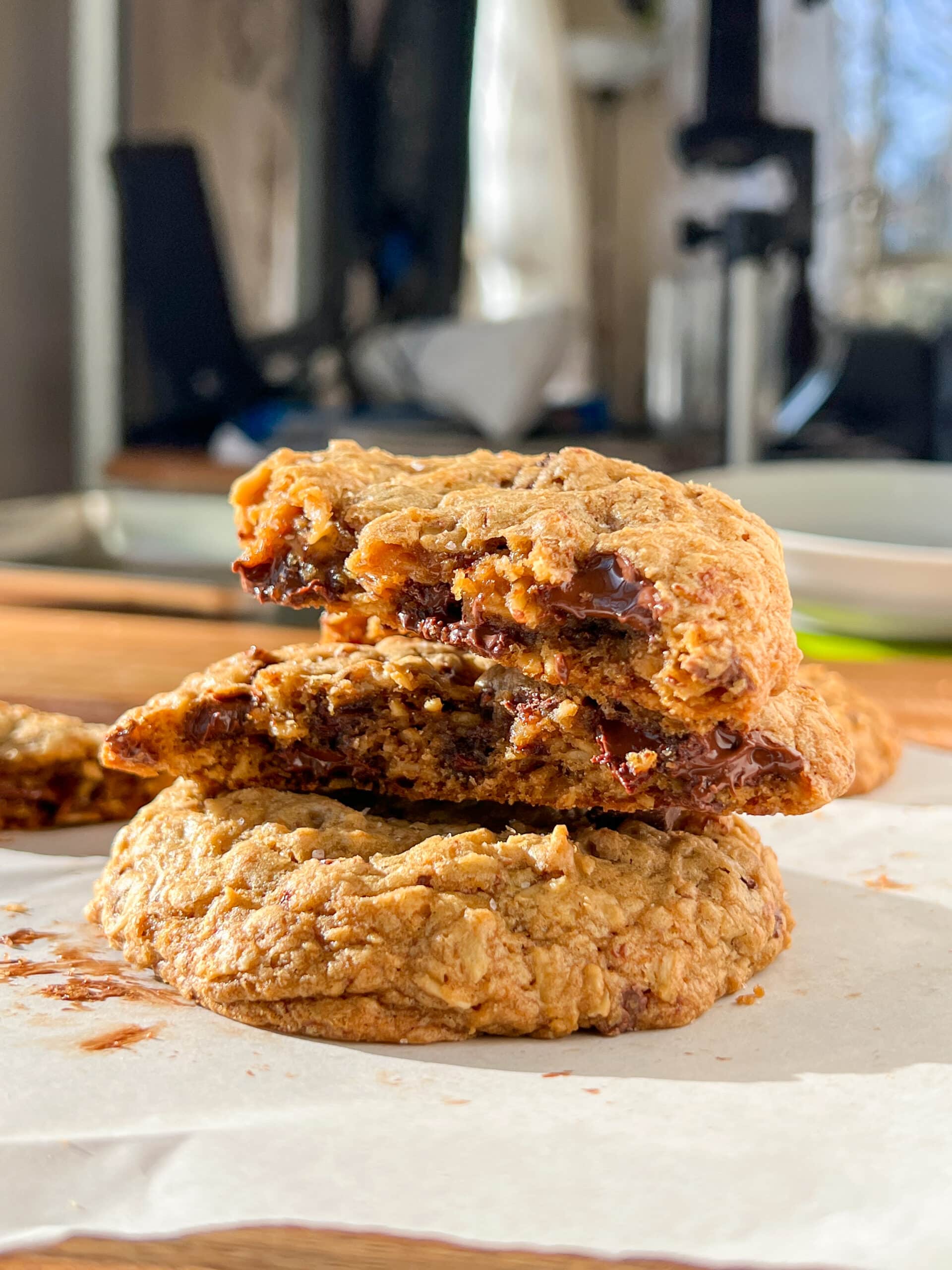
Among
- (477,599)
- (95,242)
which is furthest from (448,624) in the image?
(95,242)

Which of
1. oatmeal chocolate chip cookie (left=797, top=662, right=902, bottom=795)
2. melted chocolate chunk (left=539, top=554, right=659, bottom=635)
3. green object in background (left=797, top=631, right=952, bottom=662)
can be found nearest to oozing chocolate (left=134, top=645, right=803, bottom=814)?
melted chocolate chunk (left=539, top=554, right=659, bottom=635)

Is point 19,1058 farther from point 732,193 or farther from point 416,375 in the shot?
point 732,193

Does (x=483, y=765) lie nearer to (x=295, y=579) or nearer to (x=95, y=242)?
(x=295, y=579)

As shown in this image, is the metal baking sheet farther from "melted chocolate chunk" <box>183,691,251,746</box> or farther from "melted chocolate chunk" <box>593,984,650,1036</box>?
"melted chocolate chunk" <box>593,984,650,1036</box>

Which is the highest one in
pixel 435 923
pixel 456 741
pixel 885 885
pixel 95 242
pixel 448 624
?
pixel 95 242

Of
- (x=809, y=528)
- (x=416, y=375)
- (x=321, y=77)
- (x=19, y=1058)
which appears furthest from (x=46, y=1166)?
(x=321, y=77)

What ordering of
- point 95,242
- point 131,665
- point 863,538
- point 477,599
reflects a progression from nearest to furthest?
point 477,599
point 131,665
point 863,538
point 95,242
